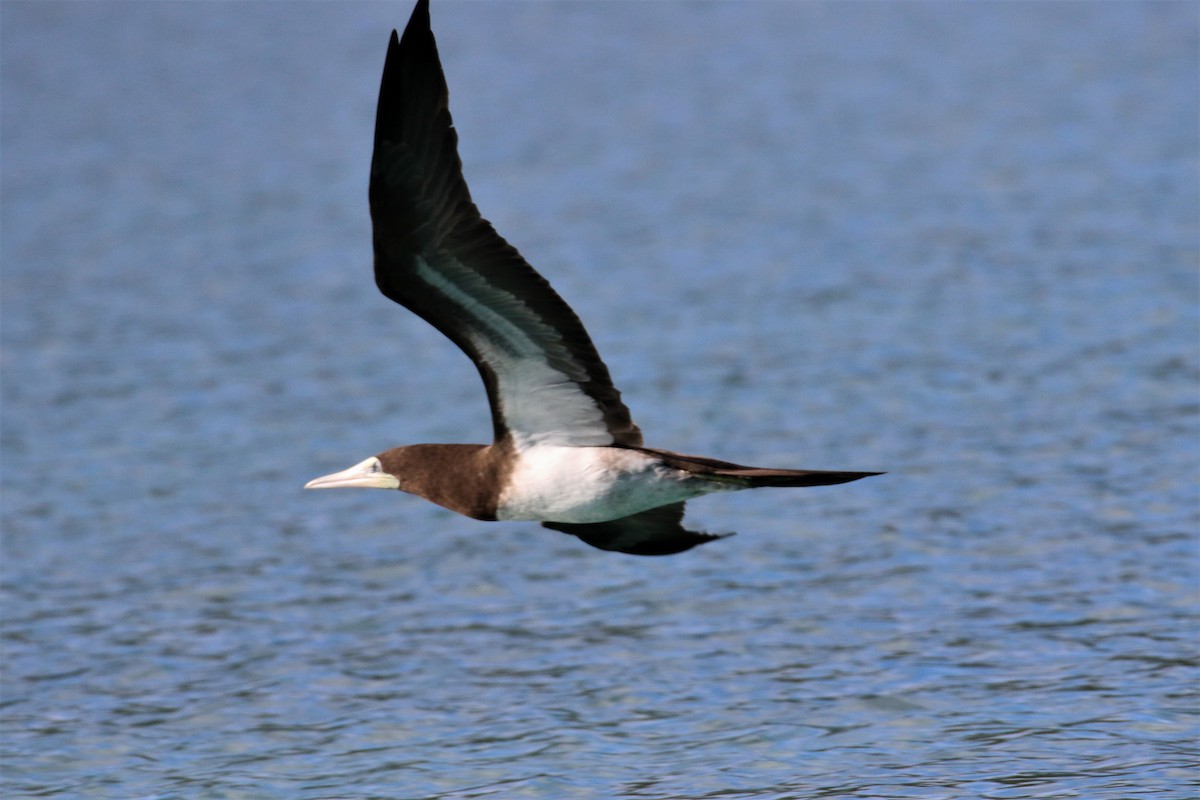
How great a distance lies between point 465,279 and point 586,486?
1.17m

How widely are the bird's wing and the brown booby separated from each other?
0.32 ft

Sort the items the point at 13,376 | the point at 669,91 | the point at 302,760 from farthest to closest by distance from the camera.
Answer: the point at 669,91 → the point at 13,376 → the point at 302,760

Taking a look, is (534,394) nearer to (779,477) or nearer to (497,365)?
(497,365)

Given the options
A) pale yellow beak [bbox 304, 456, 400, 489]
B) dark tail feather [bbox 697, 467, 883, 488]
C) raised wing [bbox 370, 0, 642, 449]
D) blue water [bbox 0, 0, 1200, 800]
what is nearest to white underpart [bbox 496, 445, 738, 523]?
raised wing [bbox 370, 0, 642, 449]

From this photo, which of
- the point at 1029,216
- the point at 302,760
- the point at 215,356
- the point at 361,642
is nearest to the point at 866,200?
the point at 1029,216

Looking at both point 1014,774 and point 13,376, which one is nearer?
point 1014,774

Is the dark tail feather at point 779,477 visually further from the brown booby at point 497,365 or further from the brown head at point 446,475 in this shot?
the brown head at point 446,475

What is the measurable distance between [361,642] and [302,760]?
1933 millimetres

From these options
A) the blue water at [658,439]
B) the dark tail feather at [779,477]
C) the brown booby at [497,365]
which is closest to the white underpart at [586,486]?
the brown booby at [497,365]

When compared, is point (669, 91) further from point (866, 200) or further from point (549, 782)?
point (549, 782)

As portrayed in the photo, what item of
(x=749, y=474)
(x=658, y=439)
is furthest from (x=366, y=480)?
(x=658, y=439)

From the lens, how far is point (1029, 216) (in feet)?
74.1

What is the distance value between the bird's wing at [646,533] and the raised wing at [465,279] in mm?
757

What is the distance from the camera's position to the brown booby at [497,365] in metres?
7.75
